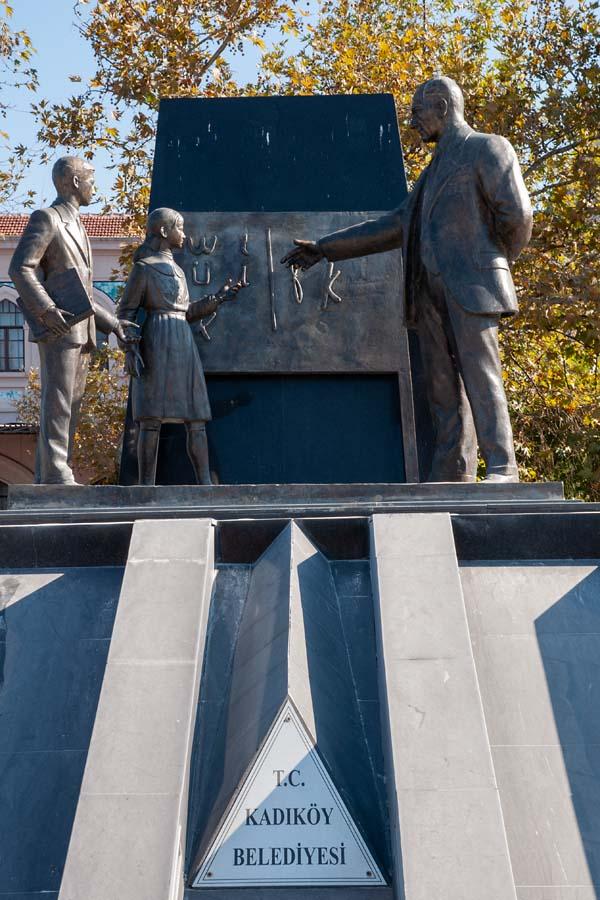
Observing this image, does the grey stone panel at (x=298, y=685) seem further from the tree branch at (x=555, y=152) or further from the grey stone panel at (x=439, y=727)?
the tree branch at (x=555, y=152)

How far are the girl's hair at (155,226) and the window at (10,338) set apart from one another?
2660 centimetres

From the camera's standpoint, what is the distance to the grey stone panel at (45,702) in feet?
15.1

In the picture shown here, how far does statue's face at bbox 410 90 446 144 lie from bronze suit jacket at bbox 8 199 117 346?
2.30 meters

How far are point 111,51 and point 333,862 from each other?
1501 centimetres

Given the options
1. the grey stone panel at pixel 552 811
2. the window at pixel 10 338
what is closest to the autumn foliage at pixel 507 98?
the grey stone panel at pixel 552 811

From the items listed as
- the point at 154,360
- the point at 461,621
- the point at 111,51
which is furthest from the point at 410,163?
the point at 461,621

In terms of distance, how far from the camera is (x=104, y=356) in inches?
767

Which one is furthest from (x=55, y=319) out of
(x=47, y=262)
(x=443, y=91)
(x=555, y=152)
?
(x=555, y=152)

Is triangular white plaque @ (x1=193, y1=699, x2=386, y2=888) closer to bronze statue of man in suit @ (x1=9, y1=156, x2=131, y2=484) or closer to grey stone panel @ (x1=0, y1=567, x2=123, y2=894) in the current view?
grey stone panel @ (x1=0, y1=567, x2=123, y2=894)

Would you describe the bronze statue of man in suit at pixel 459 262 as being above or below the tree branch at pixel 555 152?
below

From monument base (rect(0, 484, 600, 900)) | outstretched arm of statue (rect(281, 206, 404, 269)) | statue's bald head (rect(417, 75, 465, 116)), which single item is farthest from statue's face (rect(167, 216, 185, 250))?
monument base (rect(0, 484, 600, 900))

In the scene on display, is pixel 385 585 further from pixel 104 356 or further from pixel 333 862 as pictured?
pixel 104 356

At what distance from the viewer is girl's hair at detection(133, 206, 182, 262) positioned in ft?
28.9

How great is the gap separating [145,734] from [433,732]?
3.50ft
